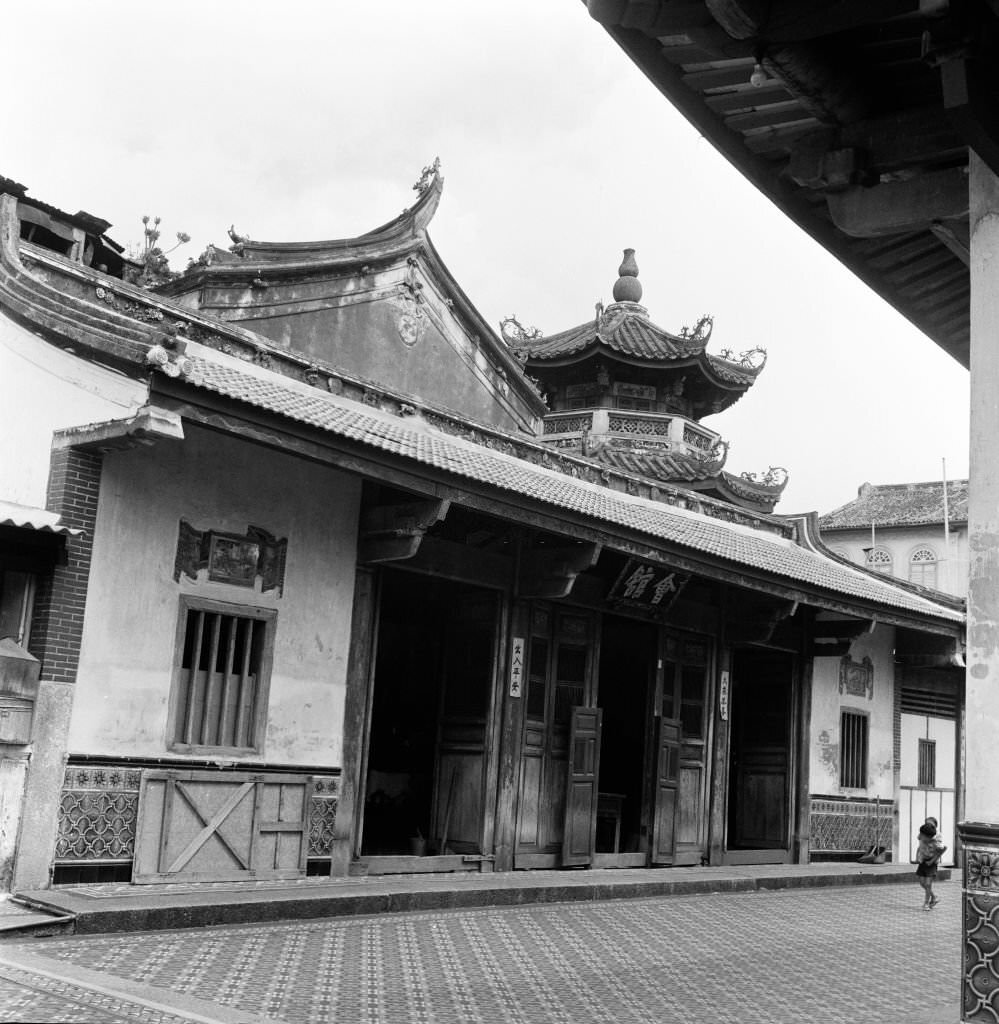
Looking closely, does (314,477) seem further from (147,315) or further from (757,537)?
(757,537)

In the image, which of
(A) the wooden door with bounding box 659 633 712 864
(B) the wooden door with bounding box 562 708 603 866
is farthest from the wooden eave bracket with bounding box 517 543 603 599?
Result: (A) the wooden door with bounding box 659 633 712 864

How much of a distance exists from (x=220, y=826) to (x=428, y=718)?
19.7 feet

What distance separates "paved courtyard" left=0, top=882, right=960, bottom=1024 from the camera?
5.83 metres

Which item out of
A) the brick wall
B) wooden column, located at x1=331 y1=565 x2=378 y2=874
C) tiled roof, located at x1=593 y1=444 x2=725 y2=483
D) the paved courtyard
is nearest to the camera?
the paved courtyard

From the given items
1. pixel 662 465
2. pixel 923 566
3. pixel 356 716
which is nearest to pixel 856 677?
pixel 662 465

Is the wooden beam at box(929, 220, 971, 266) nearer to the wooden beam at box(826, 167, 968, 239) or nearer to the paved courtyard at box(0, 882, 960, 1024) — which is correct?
the wooden beam at box(826, 167, 968, 239)

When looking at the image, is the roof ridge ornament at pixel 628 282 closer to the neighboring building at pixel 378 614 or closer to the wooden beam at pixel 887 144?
the neighboring building at pixel 378 614

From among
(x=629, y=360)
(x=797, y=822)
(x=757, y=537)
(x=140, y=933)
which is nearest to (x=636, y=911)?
(x=140, y=933)

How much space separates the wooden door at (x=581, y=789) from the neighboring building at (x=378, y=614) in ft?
0.12

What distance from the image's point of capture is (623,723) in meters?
16.6

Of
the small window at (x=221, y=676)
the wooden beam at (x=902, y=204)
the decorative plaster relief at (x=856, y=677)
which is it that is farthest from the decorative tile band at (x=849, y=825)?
the wooden beam at (x=902, y=204)

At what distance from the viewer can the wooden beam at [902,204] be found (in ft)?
16.8

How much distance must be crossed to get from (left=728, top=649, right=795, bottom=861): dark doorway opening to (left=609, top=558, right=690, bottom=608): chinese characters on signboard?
2708mm

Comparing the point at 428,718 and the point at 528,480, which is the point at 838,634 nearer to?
the point at 428,718
